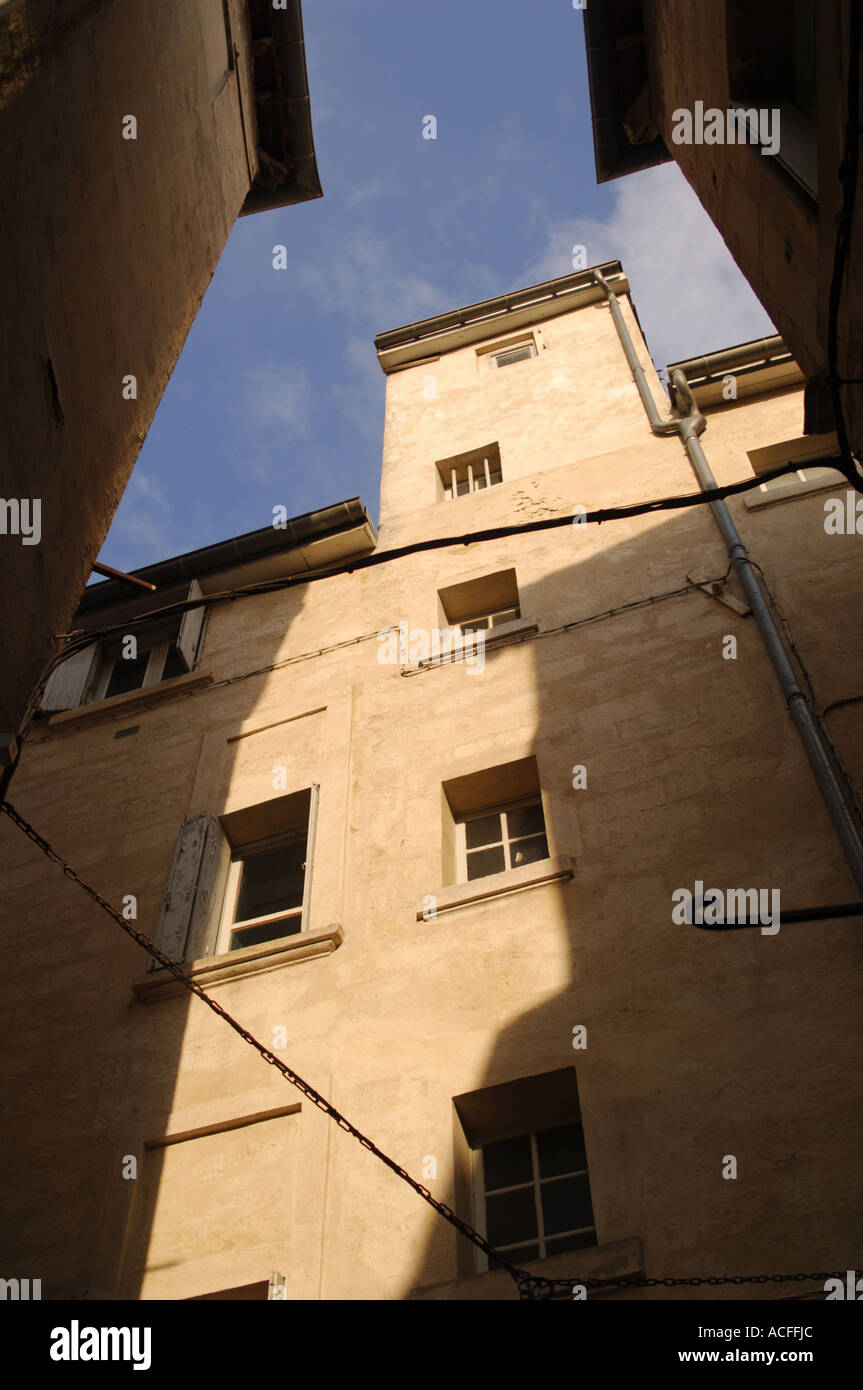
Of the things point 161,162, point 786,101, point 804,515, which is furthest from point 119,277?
point 804,515

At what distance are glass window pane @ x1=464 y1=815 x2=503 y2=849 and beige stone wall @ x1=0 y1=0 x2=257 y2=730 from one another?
4.67m

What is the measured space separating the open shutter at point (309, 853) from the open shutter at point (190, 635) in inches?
145

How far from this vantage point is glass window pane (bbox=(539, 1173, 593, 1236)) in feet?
24.5

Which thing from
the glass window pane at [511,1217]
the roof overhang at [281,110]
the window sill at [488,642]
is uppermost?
the roof overhang at [281,110]

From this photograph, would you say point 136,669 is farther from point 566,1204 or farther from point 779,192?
point 779,192

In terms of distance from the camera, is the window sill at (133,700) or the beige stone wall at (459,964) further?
the window sill at (133,700)

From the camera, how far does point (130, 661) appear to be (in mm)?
15453

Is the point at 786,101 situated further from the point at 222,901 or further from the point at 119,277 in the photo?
the point at 222,901

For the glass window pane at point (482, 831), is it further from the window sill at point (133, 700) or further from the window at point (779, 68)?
the window at point (779, 68)

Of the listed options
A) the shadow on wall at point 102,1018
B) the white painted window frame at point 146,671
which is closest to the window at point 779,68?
the shadow on wall at point 102,1018

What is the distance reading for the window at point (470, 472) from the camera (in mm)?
16578

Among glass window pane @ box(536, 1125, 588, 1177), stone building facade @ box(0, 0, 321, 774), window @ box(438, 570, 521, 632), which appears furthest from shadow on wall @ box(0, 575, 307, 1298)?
stone building facade @ box(0, 0, 321, 774)

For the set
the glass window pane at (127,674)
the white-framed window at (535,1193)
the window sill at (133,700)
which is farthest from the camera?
the glass window pane at (127,674)

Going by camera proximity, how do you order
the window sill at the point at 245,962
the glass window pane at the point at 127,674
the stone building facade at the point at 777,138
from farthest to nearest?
the glass window pane at the point at 127,674 < the window sill at the point at 245,962 < the stone building facade at the point at 777,138
